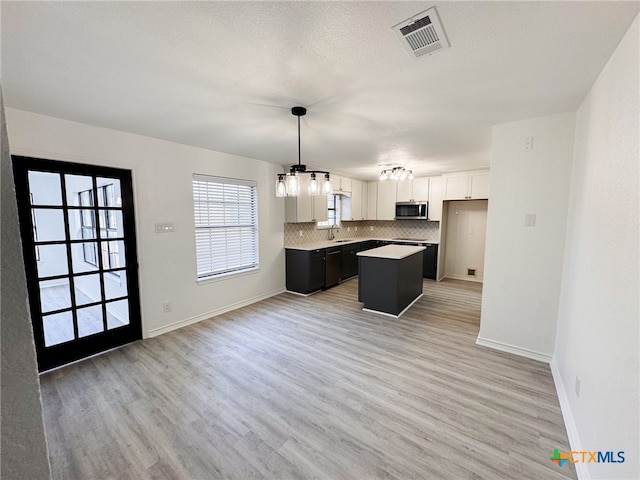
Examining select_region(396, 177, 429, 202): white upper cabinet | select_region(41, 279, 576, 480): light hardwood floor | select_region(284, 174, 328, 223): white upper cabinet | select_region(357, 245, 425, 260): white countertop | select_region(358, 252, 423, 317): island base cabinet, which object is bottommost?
select_region(41, 279, 576, 480): light hardwood floor

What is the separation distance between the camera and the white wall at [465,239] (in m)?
6.11

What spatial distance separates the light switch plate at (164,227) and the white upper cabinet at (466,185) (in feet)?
17.0

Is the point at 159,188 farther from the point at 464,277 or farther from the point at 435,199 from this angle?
the point at 464,277

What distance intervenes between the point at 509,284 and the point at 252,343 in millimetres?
2928

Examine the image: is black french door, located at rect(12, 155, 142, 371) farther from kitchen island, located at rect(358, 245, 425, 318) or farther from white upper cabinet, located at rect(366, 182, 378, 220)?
white upper cabinet, located at rect(366, 182, 378, 220)

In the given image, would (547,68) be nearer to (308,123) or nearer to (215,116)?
(308,123)

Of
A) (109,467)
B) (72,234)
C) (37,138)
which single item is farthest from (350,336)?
(37,138)

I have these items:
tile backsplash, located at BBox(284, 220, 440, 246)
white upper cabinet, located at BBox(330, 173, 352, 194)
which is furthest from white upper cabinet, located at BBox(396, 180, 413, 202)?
white upper cabinet, located at BBox(330, 173, 352, 194)

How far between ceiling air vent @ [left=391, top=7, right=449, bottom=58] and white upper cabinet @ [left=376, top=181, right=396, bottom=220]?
527cm

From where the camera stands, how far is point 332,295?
5.11 metres

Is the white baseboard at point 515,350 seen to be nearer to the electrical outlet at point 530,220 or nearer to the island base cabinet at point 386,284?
the island base cabinet at point 386,284

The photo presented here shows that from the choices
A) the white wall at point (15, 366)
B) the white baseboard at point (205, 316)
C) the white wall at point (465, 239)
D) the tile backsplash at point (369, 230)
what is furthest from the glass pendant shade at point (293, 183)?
the white wall at point (465, 239)

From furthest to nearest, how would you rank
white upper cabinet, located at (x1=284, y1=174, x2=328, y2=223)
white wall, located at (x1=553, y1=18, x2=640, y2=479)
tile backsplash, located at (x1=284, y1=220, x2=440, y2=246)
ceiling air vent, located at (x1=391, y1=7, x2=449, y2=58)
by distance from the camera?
tile backsplash, located at (x1=284, y1=220, x2=440, y2=246), white upper cabinet, located at (x1=284, y1=174, x2=328, y2=223), ceiling air vent, located at (x1=391, y1=7, x2=449, y2=58), white wall, located at (x1=553, y1=18, x2=640, y2=479)

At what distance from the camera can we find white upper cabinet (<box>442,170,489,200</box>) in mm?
5414
